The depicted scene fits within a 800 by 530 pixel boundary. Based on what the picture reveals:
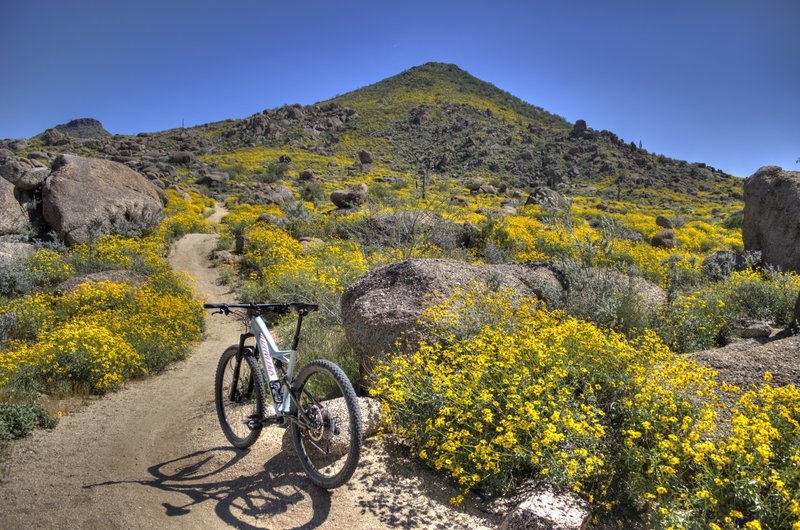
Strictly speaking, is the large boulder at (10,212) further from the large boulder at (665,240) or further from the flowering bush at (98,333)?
the large boulder at (665,240)

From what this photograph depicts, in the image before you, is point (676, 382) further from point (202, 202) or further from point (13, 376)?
point (202, 202)

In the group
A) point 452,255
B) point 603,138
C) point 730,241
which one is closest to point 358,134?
point 603,138

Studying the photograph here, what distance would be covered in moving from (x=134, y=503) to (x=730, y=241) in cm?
2201

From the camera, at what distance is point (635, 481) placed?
11.3 feet

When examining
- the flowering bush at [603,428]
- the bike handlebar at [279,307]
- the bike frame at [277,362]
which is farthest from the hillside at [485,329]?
the bike handlebar at [279,307]

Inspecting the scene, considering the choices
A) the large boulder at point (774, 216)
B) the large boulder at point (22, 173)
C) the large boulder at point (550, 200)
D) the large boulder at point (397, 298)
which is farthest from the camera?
the large boulder at point (22, 173)

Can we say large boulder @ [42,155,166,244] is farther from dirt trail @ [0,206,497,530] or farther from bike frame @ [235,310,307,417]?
bike frame @ [235,310,307,417]

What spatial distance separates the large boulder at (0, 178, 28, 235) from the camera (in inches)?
606

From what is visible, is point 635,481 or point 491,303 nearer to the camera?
point 635,481

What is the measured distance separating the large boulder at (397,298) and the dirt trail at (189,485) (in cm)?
129

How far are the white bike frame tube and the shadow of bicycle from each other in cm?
60

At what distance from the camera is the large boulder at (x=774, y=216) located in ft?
37.8

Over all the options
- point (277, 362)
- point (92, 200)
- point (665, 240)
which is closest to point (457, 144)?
point (665, 240)

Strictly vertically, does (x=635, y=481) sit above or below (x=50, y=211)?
below
